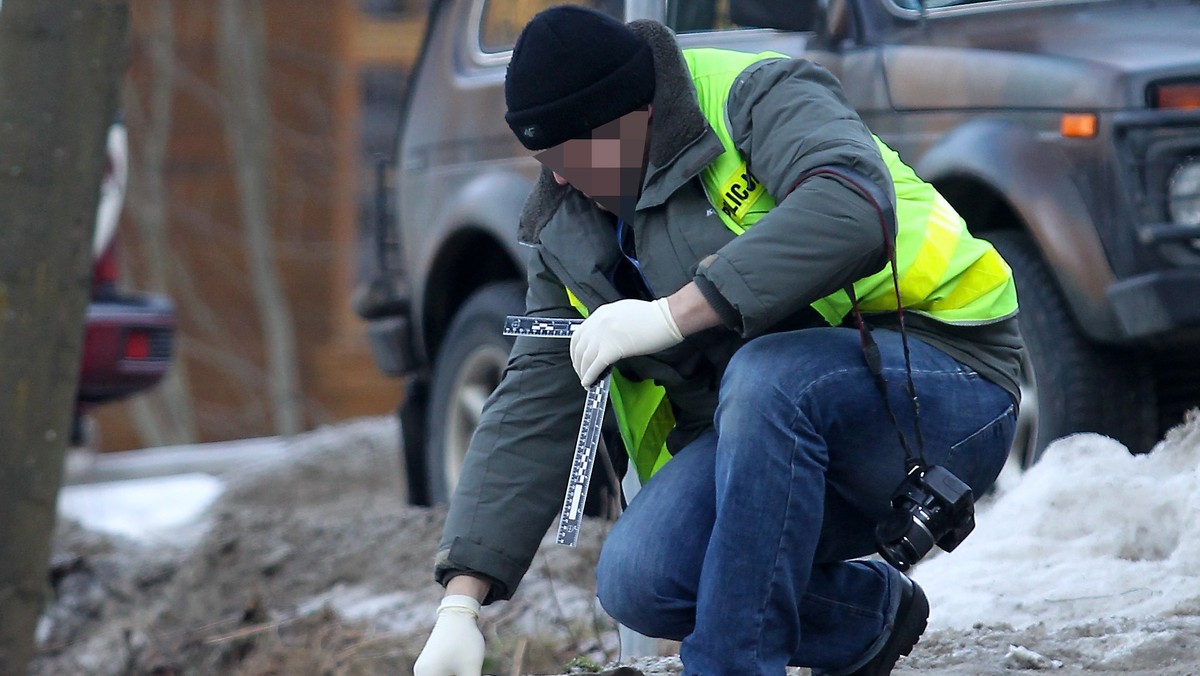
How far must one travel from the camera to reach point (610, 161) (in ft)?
8.86

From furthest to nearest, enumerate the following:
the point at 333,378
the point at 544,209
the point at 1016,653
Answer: the point at 333,378
the point at 1016,653
the point at 544,209

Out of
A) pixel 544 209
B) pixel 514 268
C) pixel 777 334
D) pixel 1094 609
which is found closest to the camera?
pixel 777 334

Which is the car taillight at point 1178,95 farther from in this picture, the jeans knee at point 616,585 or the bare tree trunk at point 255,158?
the bare tree trunk at point 255,158

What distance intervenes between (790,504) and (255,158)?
1051cm

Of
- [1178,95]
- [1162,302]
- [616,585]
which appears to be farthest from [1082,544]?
[616,585]

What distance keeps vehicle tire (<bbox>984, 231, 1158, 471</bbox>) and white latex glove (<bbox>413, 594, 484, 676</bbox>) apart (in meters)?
1.79

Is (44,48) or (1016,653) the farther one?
(44,48)

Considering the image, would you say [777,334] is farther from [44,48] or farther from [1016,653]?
[44,48]

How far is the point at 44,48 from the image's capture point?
4.30m

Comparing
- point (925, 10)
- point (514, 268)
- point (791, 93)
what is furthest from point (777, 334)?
point (514, 268)

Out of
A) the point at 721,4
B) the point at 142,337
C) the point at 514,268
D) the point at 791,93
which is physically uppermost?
the point at 791,93

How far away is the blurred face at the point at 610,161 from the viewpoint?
8.83 ft

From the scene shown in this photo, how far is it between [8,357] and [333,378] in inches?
370

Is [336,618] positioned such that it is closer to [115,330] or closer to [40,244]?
[40,244]
